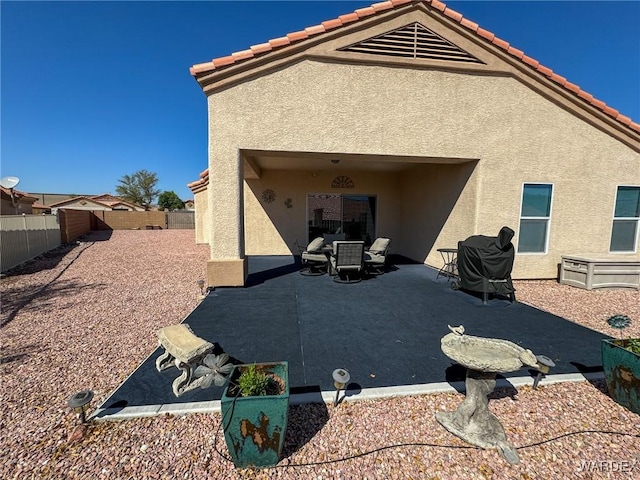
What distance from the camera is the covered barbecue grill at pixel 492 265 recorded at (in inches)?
225

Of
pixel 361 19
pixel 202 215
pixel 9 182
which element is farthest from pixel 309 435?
pixel 9 182

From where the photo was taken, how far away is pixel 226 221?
6.45 metres

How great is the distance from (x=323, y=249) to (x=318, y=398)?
219 inches

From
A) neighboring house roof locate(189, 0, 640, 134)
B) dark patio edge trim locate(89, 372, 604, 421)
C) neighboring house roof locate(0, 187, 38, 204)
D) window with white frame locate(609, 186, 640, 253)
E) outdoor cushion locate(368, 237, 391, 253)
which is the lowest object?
dark patio edge trim locate(89, 372, 604, 421)

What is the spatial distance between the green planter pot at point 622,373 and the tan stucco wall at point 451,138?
16.2ft

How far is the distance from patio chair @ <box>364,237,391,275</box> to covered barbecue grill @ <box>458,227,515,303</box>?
8.23 ft

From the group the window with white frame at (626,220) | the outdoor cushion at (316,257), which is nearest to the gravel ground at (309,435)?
the outdoor cushion at (316,257)

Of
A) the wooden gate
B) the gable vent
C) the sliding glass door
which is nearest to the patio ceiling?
the sliding glass door

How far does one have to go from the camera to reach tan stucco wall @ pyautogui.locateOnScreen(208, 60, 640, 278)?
6.35 meters

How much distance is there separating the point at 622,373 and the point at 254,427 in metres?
3.72

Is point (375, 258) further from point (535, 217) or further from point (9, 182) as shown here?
point (9, 182)

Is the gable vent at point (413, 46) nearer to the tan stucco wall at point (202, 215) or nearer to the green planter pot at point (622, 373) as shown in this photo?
the green planter pot at point (622, 373)

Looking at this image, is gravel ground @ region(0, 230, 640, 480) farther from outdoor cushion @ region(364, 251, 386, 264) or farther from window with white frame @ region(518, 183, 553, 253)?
window with white frame @ region(518, 183, 553, 253)

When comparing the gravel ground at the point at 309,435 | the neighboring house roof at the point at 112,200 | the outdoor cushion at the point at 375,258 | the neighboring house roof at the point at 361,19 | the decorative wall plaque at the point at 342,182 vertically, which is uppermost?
the neighboring house roof at the point at 361,19
